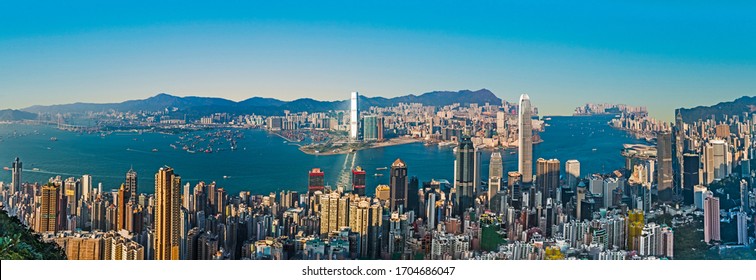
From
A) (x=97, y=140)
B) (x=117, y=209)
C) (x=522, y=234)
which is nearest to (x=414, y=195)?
(x=522, y=234)

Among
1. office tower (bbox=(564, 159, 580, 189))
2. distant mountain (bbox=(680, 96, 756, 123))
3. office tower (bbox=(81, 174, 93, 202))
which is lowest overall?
office tower (bbox=(81, 174, 93, 202))

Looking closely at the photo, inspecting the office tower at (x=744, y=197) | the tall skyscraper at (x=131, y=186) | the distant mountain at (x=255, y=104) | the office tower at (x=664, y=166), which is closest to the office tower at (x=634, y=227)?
the office tower at (x=664, y=166)

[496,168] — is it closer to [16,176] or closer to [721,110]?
[721,110]

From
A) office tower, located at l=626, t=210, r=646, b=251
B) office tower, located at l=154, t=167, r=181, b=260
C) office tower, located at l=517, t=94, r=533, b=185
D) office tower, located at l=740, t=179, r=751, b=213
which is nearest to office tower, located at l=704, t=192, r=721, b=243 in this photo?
office tower, located at l=740, t=179, r=751, b=213

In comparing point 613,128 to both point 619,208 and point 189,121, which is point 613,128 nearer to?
point 619,208

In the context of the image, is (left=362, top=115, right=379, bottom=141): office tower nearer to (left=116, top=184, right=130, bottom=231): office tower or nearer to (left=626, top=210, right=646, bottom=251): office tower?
(left=116, top=184, right=130, bottom=231): office tower

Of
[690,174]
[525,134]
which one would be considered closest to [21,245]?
[525,134]

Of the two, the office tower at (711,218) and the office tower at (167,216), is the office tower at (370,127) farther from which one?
the office tower at (711,218)
